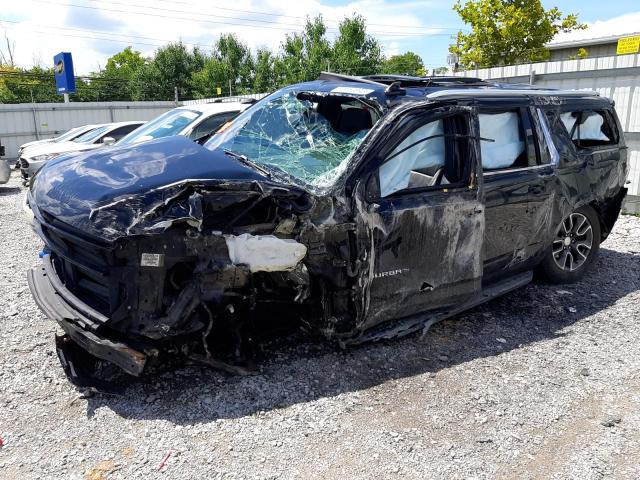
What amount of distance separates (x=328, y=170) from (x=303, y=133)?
65 centimetres

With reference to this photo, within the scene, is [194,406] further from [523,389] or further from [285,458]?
[523,389]

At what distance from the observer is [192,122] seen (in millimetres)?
7547

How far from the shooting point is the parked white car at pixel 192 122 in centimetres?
750

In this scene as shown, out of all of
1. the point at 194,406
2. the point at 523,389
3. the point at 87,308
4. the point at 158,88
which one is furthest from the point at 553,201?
the point at 158,88

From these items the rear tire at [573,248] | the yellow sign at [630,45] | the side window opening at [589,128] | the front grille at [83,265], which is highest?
the yellow sign at [630,45]

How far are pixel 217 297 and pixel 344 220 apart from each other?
94cm

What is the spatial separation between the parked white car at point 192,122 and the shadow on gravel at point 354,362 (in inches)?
174

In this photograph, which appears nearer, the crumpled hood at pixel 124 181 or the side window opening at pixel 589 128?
the crumpled hood at pixel 124 181

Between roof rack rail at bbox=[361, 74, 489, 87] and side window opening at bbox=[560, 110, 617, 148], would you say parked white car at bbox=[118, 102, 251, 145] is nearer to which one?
roof rack rail at bbox=[361, 74, 489, 87]

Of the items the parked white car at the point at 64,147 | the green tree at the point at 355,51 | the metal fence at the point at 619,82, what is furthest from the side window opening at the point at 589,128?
the green tree at the point at 355,51

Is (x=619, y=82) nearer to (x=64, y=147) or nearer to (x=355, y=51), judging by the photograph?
(x=64, y=147)

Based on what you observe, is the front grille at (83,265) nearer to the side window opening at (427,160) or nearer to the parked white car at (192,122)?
the side window opening at (427,160)

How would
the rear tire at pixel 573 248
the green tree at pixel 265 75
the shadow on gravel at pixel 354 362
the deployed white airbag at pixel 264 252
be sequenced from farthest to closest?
the green tree at pixel 265 75, the rear tire at pixel 573 248, the shadow on gravel at pixel 354 362, the deployed white airbag at pixel 264 252

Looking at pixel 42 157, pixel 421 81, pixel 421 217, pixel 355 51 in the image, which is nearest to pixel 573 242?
pixel 421 81
